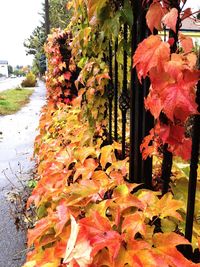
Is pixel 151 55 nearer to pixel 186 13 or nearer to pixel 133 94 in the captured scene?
pixel 186 13

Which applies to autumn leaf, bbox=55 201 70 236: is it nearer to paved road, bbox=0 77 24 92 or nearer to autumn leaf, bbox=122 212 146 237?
autumn leaf, bbox=122 212 146 237


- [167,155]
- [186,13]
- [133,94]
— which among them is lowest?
[167,155]

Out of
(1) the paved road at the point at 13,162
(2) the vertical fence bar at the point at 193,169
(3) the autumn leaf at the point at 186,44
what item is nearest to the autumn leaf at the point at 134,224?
(2) the vertical fence bar at the point at 193,169

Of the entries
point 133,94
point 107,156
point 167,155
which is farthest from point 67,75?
point 167,155

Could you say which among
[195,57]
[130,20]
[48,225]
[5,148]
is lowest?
[5,148]

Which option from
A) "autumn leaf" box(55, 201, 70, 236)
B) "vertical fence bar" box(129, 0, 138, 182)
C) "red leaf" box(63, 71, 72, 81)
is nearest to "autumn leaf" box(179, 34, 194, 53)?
"vertical fence bar" box(129, 0, 138, 182)

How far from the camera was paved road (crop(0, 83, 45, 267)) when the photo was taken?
3.08m

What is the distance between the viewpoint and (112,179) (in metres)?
1.53

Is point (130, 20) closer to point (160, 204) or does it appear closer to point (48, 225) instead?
point (160, 204)

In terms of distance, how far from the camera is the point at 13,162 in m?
6.11

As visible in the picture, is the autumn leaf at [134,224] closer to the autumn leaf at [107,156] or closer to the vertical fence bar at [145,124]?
the vertical fence bar at [145,124]

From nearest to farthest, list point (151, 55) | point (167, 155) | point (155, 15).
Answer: point (151, 55)
point (155, 15)
point (167, 155)

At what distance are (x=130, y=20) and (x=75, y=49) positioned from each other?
Answer: 123cm

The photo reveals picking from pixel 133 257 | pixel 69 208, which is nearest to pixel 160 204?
pixel 133 257
